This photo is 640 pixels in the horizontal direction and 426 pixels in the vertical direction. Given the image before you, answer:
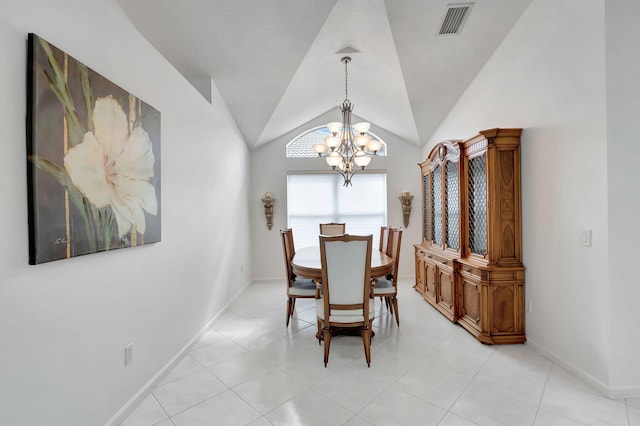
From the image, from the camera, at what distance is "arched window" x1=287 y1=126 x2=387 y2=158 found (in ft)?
18.7

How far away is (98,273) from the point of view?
5.54ft

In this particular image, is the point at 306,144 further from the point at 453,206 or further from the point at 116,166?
the point at 116,166

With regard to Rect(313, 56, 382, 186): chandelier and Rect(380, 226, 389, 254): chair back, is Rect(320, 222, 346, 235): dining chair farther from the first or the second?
Rect(313, 56, 382, 186): chandelier

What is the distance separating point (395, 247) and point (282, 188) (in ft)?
9.23

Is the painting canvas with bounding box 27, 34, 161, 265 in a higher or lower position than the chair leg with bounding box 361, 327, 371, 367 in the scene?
higher

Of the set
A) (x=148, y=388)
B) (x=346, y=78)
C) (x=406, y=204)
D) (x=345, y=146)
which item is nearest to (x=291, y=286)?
(x=148, y=388)

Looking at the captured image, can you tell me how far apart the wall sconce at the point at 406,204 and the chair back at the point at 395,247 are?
6.19 feet

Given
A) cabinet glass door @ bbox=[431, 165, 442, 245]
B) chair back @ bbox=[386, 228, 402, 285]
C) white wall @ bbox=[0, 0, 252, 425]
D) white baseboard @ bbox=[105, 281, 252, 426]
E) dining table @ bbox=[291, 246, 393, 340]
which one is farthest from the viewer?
cabinet glass door @ bbox=[431, 165, 442, 245]

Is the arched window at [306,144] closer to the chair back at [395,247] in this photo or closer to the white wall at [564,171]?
the chair back at [395,247]

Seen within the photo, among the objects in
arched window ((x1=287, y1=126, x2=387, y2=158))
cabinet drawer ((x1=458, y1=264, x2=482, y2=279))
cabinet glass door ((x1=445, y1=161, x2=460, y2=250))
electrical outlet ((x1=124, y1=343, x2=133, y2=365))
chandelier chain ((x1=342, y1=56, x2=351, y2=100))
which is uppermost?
chandelier chain ((x1=342, y1=56, x2=351, y2=100))

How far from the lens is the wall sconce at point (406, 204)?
550 cm

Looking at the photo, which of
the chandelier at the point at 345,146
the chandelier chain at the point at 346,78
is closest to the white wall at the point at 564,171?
the chandelier at the point at 345,146

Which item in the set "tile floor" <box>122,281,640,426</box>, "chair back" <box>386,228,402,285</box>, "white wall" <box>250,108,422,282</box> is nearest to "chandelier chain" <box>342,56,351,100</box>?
"white wall" <box>250,108,422,282</box>

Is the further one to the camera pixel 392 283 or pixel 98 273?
pixel 392 283
